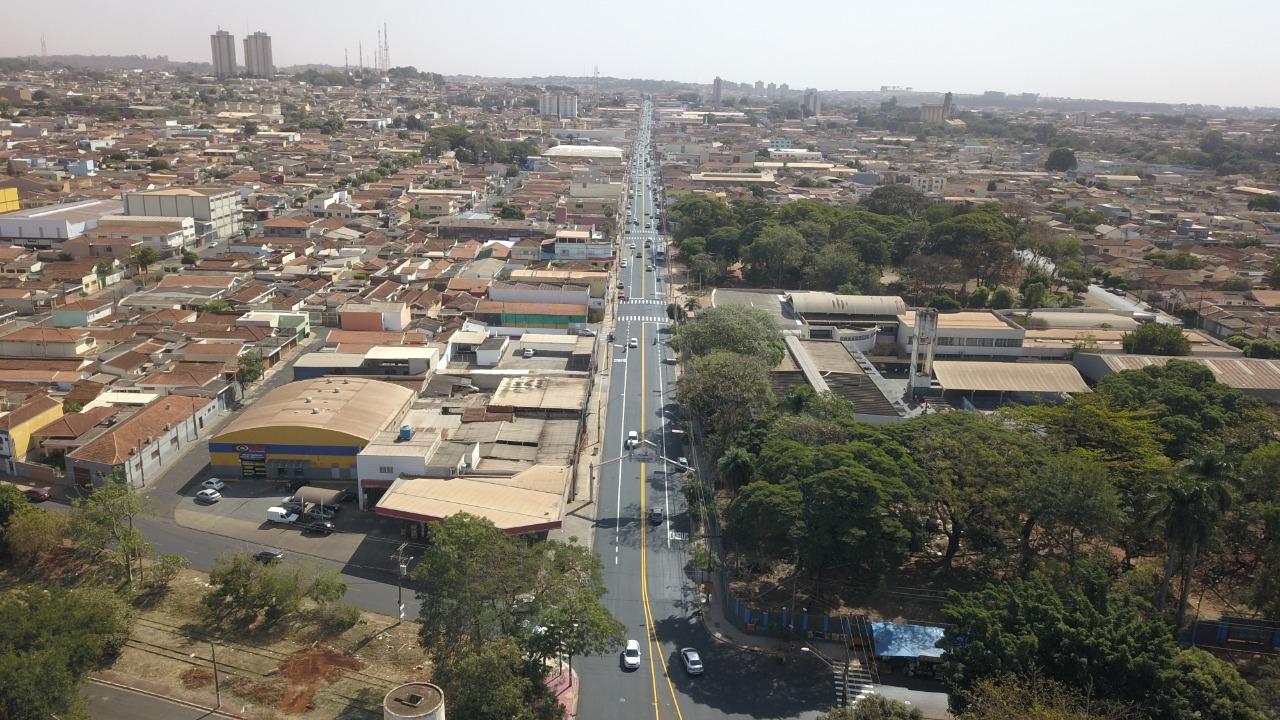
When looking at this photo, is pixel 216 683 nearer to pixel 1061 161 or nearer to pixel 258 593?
pixel 258 593

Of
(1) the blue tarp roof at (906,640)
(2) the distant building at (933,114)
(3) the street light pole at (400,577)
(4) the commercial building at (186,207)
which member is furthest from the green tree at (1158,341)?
(2) the distant building at (933,114)

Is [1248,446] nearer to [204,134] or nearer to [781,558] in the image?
[781,558]

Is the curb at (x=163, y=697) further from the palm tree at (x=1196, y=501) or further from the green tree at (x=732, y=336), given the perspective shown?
the green tree at (x=732, y=336)

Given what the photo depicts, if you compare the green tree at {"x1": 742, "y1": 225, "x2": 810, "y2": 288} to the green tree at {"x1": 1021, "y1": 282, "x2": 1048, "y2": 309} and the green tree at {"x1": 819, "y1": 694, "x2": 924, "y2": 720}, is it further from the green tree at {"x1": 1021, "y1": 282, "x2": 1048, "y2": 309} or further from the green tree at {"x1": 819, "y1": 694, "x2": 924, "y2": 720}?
the green tree at {"x1": 819, "y1": 694, "x2": 924, "y2": 720}

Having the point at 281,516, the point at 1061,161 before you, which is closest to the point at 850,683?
the point at 281,516

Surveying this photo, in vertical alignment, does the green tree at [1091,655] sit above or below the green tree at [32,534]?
above

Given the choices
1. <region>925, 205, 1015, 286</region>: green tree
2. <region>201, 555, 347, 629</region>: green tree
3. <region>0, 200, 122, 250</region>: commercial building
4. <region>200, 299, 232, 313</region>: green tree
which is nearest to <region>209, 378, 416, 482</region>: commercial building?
<region>201, 555, 347, 629</region>: green tree
